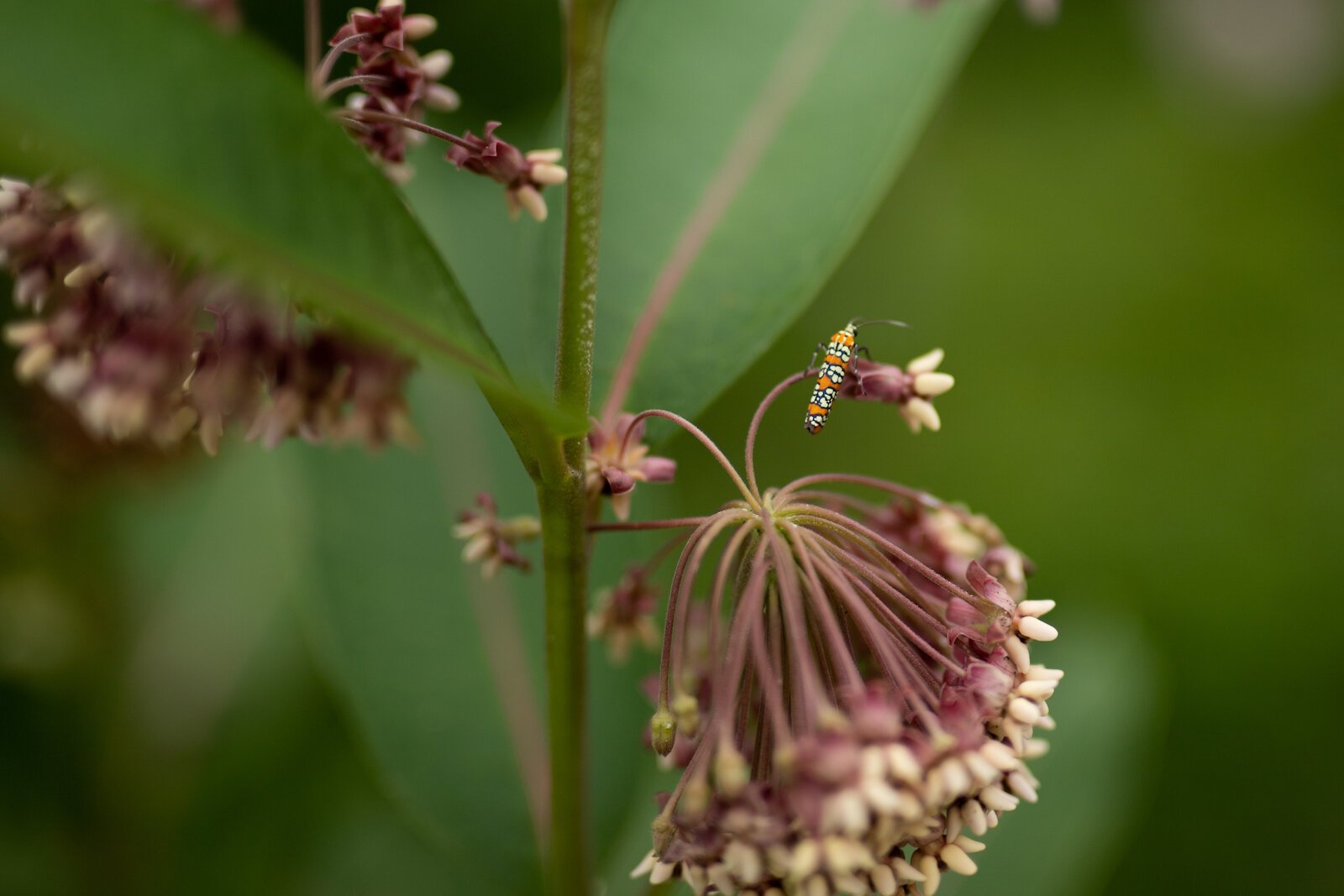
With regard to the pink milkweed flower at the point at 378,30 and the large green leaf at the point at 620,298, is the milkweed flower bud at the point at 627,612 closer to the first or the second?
the large green leaf at the point at 620,298

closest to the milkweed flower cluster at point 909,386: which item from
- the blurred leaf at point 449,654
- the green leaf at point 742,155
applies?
the green leaf at point 742,155

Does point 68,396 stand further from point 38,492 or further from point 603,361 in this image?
point 38,492

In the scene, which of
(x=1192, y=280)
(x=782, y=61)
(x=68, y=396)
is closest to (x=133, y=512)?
(x=68, y=396)

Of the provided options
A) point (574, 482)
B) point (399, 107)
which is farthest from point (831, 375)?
point (399, 107)

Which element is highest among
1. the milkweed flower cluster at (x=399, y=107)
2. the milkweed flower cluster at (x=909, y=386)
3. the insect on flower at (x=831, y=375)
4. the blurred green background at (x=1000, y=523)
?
the milkweed flower cluster at (x=399, y=107)

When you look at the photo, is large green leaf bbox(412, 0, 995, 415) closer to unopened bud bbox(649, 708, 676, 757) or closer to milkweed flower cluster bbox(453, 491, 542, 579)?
milkweed flower cluster bbox(453, 491, 542, 579)

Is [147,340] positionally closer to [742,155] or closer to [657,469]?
[657,469]

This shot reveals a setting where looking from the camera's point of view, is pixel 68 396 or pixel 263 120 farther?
pixel 68 396
